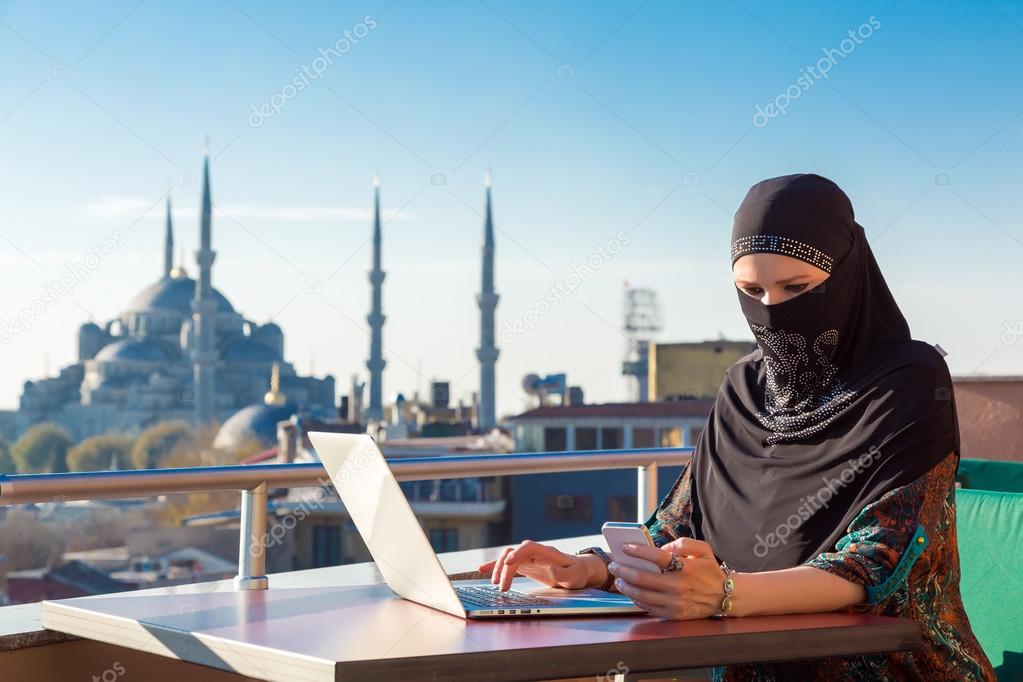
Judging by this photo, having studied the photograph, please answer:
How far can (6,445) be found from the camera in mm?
62594

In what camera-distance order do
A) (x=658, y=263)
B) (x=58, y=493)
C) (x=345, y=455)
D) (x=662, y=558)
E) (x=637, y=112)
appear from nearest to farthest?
1. (x=662, y=558)
2. (x=345, y=455)
3. (x=58, y=493)
4. (x=637, y=112)
5. (x=658, y=263)

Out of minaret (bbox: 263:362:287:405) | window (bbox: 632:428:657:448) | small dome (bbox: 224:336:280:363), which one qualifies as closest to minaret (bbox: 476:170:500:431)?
minaret (bbox: 263:362:287:405)

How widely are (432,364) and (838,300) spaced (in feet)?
184

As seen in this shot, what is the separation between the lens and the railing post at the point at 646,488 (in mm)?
2846

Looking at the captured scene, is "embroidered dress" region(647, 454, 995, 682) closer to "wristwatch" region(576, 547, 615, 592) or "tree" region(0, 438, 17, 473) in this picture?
"wristwatch" region(576, 547, 615, 592)

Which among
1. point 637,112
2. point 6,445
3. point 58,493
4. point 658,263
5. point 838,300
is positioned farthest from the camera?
point 6,445

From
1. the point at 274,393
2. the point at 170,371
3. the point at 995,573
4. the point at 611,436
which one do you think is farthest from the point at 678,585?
the point at 170,371

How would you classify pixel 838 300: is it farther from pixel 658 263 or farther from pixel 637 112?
pixel 658 263

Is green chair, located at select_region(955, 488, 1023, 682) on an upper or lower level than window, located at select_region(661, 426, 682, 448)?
lower

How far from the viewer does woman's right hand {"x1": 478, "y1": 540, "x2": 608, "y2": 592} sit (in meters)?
1.33

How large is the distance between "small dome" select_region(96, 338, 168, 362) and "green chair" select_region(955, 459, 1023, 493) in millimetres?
66871

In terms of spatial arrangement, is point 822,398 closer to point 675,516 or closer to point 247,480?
point 675,516

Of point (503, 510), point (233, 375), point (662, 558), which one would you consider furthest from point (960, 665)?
point (233, 375)

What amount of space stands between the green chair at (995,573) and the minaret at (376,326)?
186 feet
